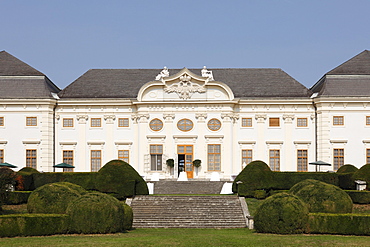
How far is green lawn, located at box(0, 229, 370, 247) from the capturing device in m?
24.2

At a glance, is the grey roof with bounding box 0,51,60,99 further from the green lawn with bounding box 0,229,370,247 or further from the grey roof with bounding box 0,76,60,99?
the green lawn with bounding box 0,229,370,247

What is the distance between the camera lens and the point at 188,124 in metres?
52.3

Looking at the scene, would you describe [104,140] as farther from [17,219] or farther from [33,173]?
[17,219]

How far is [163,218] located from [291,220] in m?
8.23

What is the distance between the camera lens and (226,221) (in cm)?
3300

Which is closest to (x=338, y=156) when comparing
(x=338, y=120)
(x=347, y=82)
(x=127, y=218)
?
(x=338, y=120)

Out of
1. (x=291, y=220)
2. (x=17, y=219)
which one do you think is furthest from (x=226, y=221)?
(x=17, y=219)

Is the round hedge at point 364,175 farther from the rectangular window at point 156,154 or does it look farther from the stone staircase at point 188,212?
the rectangular window at point 156,154

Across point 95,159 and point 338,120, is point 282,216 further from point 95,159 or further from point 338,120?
point 95,159

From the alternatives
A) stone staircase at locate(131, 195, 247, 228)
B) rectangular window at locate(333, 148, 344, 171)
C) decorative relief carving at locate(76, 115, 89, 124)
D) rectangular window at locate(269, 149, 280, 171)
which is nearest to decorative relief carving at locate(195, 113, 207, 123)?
rectangular window at locate(269, 149, 280, 171)

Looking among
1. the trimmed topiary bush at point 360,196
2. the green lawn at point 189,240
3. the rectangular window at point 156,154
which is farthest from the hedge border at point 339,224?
the rectangular window at point 156,154

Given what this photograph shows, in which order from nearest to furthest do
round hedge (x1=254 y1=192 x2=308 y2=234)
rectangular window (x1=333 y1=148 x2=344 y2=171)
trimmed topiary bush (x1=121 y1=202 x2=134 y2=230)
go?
1. round hedge (x1=254 y1=192 x2=308 y2=234)
2. trimmed topiary bush (x1=121 y1=202 x2=134 y2=230)
3. rectangular window (x1=333 y1=148 x2=344 y2=171)

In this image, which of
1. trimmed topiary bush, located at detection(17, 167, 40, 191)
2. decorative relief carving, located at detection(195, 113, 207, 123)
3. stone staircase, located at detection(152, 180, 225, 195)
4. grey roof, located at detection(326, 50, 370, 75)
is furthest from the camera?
grey roof, located at detection(326, 50, 370, 75)

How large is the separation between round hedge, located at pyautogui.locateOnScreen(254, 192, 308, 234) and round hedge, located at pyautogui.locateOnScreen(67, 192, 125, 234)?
247 inches
